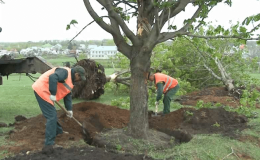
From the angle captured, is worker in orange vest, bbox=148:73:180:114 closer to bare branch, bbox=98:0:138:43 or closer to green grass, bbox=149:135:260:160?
green grass, bbox=149:135:260:160

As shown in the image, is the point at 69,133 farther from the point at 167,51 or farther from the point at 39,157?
the point at 167,51

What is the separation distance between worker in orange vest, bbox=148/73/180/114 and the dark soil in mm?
543

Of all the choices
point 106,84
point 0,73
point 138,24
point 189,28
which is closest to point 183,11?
point 189,28

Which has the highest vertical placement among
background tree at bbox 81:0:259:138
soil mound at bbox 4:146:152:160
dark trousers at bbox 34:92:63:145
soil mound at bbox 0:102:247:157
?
background tree at bbox 81:0:259:138

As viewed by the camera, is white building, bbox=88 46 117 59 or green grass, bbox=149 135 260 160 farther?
white building, bbox=88 46 117 59

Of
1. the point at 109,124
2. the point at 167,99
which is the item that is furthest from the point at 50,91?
the point at 167,99

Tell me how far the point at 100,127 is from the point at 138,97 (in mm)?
1775

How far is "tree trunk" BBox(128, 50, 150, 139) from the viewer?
6.13 meters

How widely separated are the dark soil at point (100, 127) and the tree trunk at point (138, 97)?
742mm

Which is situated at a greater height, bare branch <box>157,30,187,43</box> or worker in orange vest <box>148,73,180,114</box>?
bare branch <box>157,30,187,43</box>

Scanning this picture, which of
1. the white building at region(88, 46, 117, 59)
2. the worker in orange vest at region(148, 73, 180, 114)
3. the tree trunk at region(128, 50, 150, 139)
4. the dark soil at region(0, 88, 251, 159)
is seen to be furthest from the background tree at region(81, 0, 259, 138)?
the white building at region(88, 46, 117, 59)

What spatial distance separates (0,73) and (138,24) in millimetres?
4742

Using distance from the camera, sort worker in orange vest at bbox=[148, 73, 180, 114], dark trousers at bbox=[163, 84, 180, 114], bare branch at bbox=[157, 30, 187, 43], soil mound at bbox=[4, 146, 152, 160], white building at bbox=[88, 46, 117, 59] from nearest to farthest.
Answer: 1. soil mound at bbox=[4, 146, 152, 160]
2. bare branch at bbox=[157, 30, 187, 43]
3. worker in orange vest at bbox=[148, 73, 180, 114]
4. dark trousers at bbox=[163, 84, 180, 114]
5. white building at bbox=[88, 46, 117, 59]

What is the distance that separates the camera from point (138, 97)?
614 centimetres
